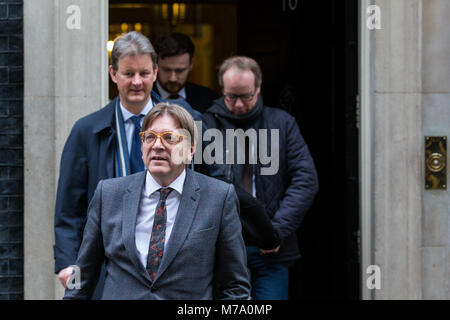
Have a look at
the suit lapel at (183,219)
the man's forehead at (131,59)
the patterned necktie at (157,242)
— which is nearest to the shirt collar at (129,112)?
the man's forehead at (131,59)

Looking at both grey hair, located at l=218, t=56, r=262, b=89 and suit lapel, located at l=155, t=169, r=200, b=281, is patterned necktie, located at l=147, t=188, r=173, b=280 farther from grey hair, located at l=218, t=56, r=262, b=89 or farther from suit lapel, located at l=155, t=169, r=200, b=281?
grey hair, located at l=218, t=56, r=262, b=89

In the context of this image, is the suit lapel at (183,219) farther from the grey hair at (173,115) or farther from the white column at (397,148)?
the white column at (397,148)

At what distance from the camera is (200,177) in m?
3.28

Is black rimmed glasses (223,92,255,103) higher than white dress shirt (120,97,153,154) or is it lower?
higher

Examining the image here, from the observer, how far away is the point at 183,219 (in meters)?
3.08

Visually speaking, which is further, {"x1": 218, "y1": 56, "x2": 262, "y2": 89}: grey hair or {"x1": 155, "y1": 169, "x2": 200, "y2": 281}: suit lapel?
{"x1": 218, "y1": 56, "x2": 262, "y2": 89}: grey hair

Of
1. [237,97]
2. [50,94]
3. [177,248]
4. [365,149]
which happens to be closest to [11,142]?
[50,94]

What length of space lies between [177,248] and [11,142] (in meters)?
2.84

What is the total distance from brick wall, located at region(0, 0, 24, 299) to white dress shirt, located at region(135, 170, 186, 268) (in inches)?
98.8

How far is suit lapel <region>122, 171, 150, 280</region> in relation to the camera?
303 centimetres

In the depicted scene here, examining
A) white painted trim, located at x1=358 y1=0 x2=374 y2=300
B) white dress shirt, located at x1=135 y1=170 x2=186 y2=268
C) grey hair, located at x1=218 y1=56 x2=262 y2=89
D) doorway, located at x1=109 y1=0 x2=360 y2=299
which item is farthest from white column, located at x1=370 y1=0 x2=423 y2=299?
white dress shirt, located at x1=135 y1=170 x2=186 y2=268

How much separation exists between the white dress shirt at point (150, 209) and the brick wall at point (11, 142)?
8.23 ft

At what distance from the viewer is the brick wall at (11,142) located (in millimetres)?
5418

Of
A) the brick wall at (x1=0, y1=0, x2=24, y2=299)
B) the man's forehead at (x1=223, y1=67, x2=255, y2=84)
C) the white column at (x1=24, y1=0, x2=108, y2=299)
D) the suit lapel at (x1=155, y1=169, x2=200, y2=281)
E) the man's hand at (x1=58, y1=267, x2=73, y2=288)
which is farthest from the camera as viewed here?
the brick wall at (x1=0, y1=0, x2=24, y2=299)
